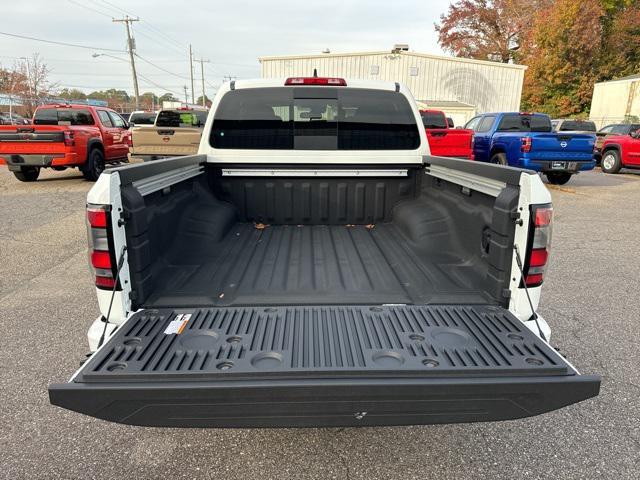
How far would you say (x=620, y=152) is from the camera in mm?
15930

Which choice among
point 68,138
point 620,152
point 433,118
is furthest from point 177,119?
point 620,152

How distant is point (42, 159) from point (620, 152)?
1939 centimetres

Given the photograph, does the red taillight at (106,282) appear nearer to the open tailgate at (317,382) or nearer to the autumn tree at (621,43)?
the open tailgate at (317,382)

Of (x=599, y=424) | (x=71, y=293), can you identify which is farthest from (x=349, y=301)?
(x=71, y=293)

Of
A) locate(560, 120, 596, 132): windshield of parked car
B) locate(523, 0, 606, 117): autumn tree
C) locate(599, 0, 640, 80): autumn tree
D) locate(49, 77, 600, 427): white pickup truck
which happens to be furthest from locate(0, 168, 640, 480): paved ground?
locate(599, 0, 640, 80): autumn tree

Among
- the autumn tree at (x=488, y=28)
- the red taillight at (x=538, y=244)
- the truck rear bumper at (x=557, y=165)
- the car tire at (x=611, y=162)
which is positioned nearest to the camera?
the red taillight at (x=538, y=244)

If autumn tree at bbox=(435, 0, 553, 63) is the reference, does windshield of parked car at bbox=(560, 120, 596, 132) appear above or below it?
below

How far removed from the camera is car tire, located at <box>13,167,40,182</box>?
486 inches

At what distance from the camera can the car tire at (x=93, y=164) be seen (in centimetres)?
1191

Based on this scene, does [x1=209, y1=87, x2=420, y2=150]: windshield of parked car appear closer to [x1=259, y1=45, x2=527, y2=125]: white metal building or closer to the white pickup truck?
the white pickup truck

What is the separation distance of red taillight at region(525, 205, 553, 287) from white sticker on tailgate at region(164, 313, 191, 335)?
1.81m

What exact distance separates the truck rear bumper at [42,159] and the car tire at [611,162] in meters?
18.9

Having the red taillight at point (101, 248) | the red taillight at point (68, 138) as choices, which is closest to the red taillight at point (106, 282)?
the red taillight at point (101, 248)

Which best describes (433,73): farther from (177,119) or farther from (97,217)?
(97,217)
